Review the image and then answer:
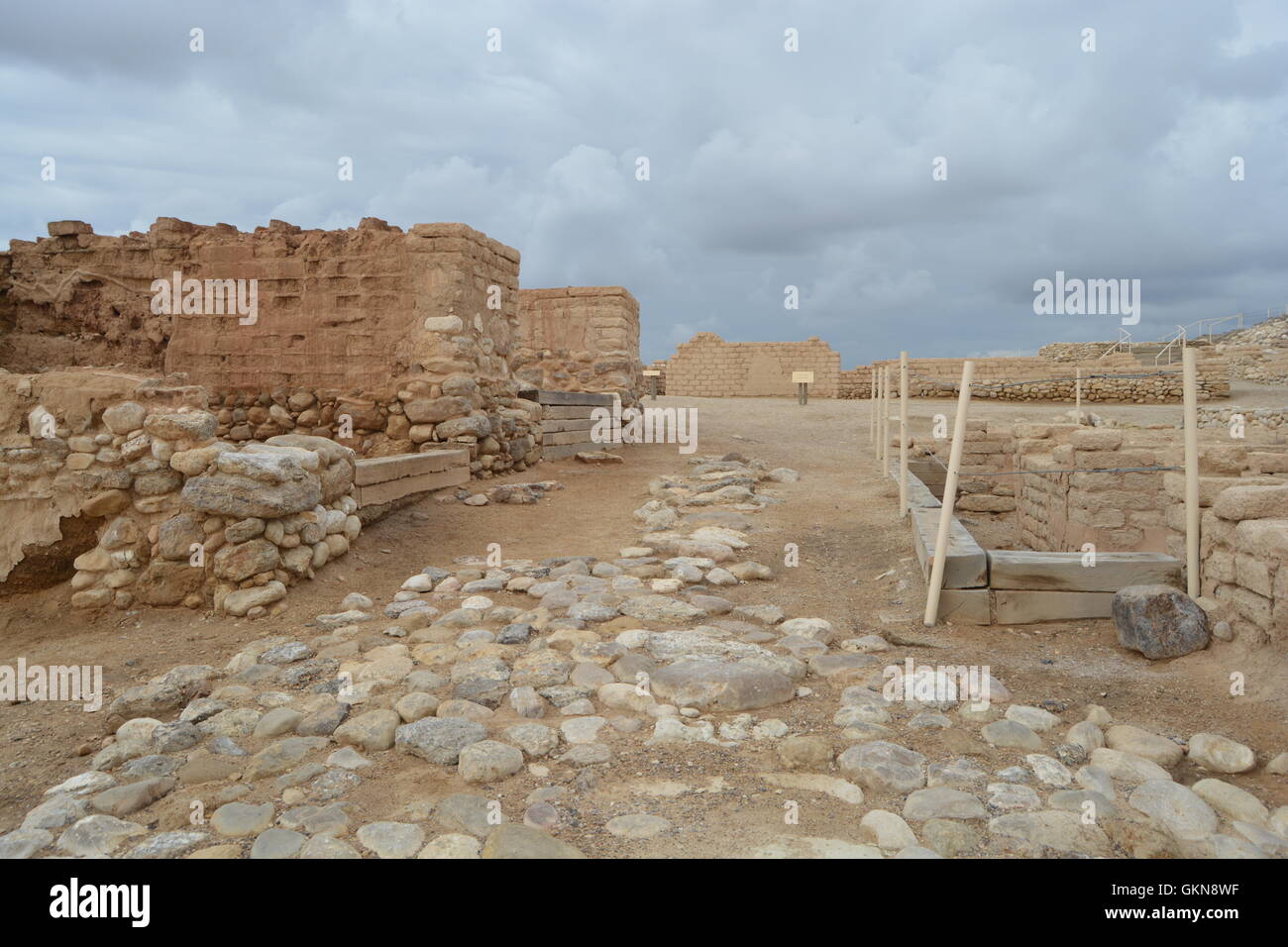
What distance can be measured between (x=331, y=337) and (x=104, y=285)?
2.64 m

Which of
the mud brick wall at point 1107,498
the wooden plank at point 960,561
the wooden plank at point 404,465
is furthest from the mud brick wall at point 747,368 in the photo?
the wooden plank at point 960,561

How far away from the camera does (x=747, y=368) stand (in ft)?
77.6

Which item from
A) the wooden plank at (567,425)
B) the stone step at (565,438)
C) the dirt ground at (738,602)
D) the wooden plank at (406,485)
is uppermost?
the wooden plank at (567,425)

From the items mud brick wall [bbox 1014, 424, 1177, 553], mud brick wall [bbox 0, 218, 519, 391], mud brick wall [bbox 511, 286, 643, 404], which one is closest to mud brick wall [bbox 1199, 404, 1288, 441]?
mud brick wall [bbox 1014, 424, 1177, 553]

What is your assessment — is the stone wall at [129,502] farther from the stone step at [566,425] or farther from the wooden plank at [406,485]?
the stone step at [566,425]

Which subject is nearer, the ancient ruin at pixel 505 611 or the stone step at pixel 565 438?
the ancient ruin at pixel 505 611

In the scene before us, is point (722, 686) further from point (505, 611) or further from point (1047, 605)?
point (1047, 605)

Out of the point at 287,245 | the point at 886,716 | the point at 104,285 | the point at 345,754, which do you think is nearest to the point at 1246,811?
the point at 886,716

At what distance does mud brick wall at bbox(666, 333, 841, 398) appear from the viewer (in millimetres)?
22953

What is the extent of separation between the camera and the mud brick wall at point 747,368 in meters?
23.0

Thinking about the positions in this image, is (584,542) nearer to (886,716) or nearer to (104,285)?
(886,716)

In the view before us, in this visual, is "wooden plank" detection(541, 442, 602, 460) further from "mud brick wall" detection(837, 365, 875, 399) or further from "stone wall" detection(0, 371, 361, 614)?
"mud brick wall" detection(837, 365, 875, 399)

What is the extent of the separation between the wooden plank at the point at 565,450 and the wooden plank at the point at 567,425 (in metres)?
0.23

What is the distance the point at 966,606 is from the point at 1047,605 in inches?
16.1
